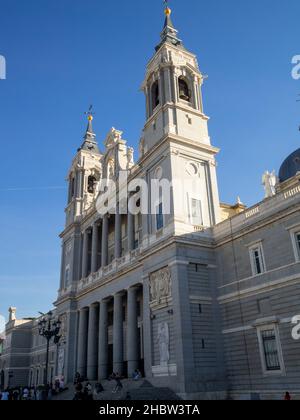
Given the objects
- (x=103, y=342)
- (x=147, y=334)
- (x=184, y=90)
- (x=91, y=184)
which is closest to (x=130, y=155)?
(x=184, y=90)

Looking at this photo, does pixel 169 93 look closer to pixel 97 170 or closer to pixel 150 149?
pixel 150 149

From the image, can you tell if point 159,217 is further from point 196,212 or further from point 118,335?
point 118,335

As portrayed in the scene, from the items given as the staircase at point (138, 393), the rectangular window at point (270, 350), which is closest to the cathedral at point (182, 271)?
the rectangular window at point (270, 350)

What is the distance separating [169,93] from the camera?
109 ft

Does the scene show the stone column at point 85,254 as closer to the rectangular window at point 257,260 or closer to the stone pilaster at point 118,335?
the stone pilaster at point 118,335

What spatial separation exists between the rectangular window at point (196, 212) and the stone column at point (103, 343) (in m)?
13.6

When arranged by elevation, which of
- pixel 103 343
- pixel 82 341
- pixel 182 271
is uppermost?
pixel 182 271

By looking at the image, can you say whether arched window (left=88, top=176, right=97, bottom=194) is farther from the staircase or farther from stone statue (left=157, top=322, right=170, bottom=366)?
stone statue (left=157, top=322, right=170, bottom=366)

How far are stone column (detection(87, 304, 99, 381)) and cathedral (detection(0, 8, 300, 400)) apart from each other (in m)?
0.10

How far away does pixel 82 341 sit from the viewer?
41.0 meters

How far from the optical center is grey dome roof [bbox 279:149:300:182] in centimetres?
4722

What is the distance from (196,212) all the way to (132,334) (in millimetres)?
10551

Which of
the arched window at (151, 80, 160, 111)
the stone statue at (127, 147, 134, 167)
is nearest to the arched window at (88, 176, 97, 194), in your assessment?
the stone statue at (127, 147, 134, 167)

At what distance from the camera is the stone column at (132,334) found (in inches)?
1207
